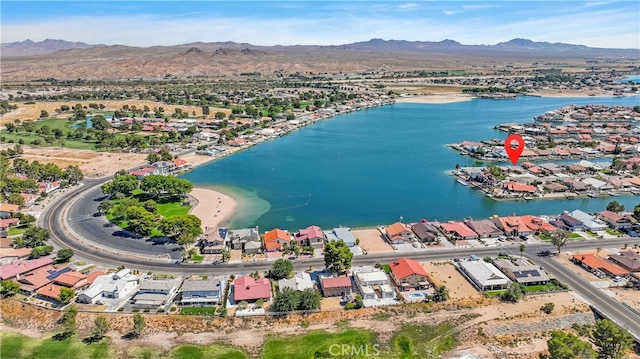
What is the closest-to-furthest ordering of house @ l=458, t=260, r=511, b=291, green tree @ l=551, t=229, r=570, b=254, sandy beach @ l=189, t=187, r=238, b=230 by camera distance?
1. house @ l=458, t=260, r=511, b=291
2. green tree @ l=551, t=229, r=570, b=254
3. sandy beach @ l=189, t=187, r=238, b=230

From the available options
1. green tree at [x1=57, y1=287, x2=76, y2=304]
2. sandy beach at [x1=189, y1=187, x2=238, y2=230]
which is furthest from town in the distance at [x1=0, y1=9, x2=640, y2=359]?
sandy beach at [x1=189, y1=187, x2=238, y2=230]

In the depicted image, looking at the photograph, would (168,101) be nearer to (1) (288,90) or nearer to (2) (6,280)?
(1) (288,90)

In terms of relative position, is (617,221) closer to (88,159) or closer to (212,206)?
(212,206)

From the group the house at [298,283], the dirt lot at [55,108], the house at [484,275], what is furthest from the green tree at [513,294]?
the dirt lot at [55,108]

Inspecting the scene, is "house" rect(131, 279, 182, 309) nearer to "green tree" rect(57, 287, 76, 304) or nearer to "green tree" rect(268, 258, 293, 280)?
"green tree" rect(57, 287, 76, 304)

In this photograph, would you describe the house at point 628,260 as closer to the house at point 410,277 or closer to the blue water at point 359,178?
the blue water at point 359,178
